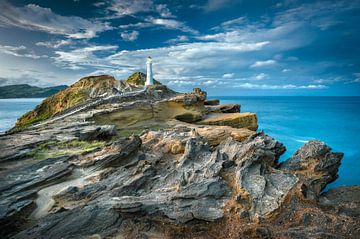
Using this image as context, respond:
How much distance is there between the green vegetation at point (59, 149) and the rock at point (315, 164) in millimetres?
13445

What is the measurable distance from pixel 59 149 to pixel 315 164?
1704cm

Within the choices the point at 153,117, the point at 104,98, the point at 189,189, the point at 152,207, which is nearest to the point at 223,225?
the point at 189,189

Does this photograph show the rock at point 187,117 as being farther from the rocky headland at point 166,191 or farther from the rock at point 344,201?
the rock at point 344,201

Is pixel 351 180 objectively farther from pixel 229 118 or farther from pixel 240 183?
pixel 240 183

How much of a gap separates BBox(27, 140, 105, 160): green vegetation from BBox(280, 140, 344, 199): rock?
13.4m

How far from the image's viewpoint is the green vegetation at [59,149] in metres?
15.6

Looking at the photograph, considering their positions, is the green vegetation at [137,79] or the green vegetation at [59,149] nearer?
the green vegetation at [59,149]

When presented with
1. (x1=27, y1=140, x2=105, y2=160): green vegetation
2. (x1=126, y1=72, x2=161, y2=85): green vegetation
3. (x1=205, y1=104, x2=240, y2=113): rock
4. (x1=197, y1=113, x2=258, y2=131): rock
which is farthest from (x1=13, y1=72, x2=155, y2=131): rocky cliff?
(x1=27, y1=140, x2=105, y2=160): green vegetation

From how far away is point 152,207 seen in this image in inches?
→ 404

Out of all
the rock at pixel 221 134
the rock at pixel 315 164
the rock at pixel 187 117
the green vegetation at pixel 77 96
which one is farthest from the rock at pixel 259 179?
the green vegetation at pixel 77 96

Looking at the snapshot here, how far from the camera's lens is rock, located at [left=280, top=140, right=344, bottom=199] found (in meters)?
14.2

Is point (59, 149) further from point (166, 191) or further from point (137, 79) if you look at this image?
point (137, 79)

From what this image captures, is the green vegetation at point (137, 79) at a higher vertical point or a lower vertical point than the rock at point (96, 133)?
higher

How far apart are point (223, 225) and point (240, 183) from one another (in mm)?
2383
